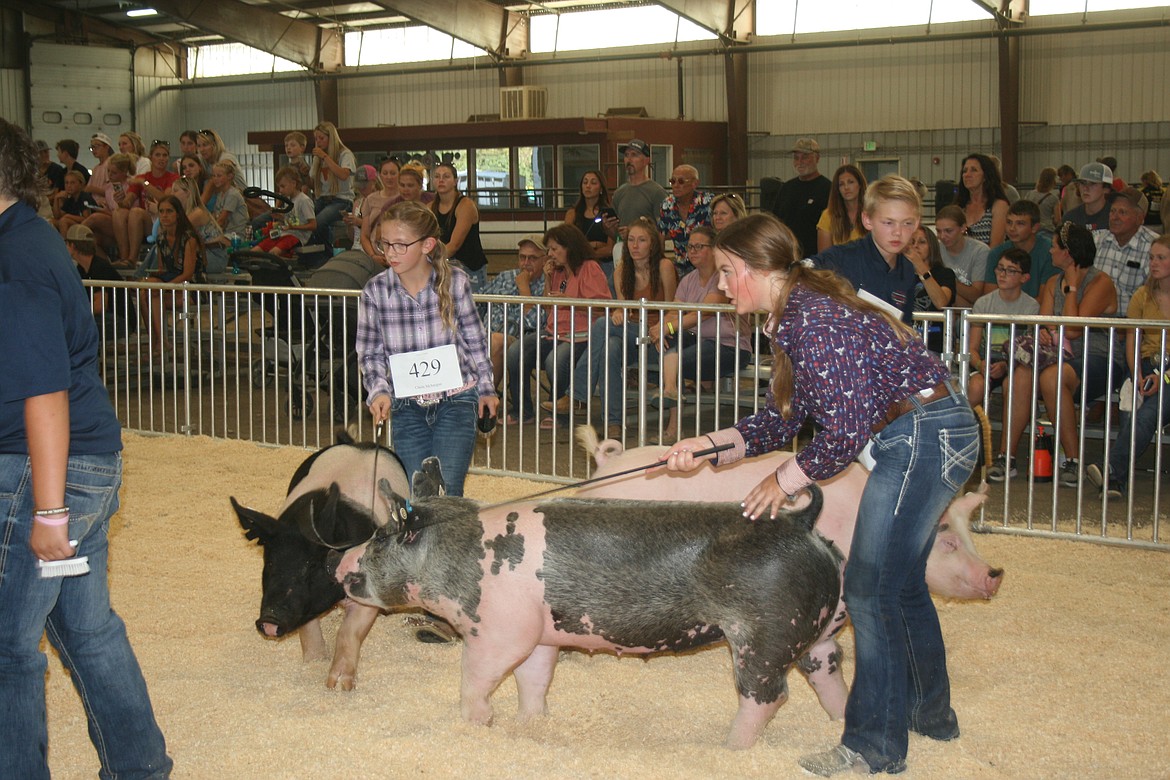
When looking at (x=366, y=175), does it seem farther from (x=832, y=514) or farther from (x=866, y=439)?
(x=866, y=439)

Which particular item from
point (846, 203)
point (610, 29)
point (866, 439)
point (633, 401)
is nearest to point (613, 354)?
point (633, 401)

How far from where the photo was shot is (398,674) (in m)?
4.11

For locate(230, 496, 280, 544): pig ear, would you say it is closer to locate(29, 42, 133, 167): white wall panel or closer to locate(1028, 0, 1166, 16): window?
locate(1028, 0, 1166, 16): window

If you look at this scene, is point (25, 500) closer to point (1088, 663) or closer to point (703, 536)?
point (703, 536)

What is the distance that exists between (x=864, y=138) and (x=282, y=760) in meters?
20.1

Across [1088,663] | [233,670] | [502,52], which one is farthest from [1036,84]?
[233,670]

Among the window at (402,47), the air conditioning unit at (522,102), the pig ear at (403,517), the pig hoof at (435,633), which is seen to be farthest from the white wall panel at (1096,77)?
the pig ear at (403,517)

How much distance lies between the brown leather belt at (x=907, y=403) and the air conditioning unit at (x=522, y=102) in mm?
21015

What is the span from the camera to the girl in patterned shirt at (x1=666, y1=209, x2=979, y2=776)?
285 cm

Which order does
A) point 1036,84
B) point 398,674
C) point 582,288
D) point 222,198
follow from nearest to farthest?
point 398,674
point 582,288
point 222,198
point 1036,84

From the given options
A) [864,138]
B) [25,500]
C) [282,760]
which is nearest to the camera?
[25,500]

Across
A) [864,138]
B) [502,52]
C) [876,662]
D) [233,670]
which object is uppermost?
[502,52]

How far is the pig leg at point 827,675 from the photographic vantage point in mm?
3557

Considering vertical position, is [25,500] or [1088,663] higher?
[25,500]
